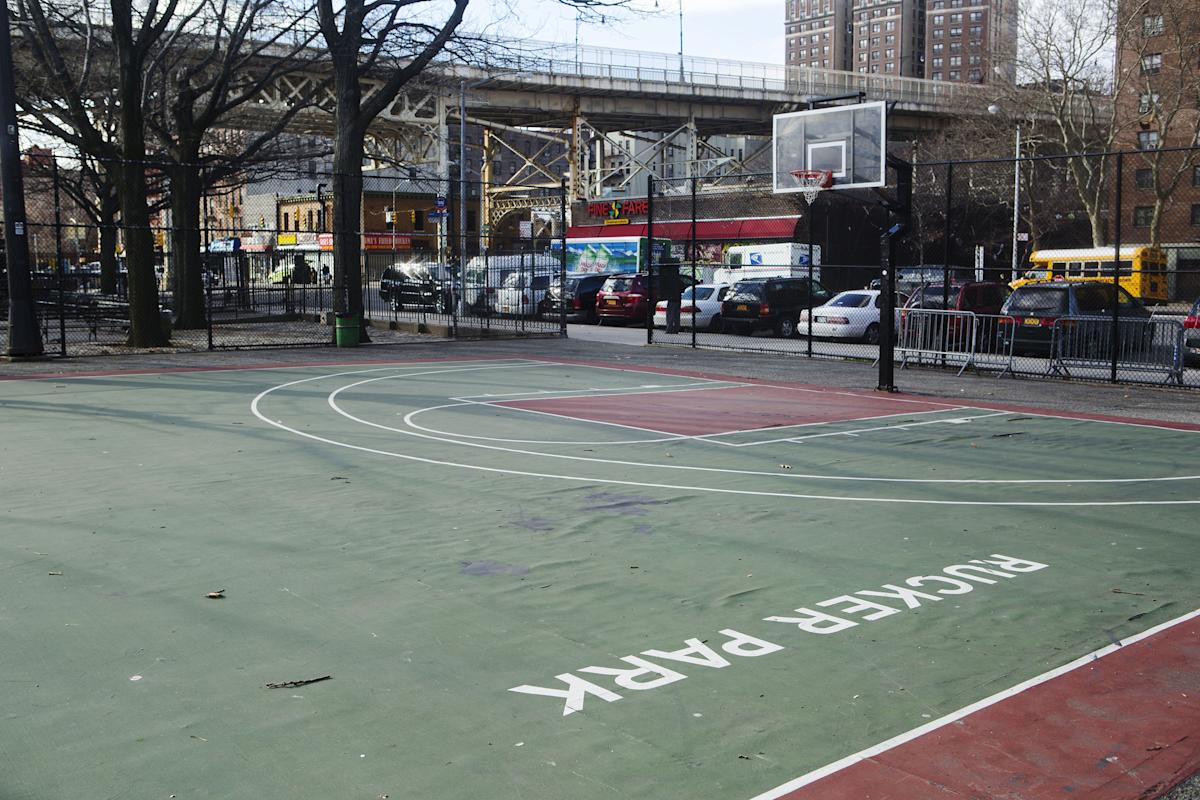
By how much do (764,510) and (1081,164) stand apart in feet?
175

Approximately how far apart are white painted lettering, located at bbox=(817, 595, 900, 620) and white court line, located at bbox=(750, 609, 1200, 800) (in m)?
1.11

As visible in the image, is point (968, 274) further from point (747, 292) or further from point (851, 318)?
point (851, 318)

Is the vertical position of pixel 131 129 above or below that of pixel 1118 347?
above

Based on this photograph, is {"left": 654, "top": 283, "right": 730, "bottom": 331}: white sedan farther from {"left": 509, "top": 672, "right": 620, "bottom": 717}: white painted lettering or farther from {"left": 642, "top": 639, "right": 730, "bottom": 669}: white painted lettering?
{"left": 509, "top": 672, "right": 620, "bottom": 717}: white painted lettering

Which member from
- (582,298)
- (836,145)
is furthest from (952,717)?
(582,298)

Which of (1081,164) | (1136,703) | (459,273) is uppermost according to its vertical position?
(1081,164)

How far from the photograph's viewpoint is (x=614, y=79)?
6894 cm

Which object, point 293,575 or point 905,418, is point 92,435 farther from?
point 905,418

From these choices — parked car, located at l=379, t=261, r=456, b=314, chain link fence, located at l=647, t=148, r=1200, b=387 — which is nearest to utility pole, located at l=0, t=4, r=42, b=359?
parked car, located at l=379, t=261, r=456, b=314

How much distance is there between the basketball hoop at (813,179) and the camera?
25.0 metres

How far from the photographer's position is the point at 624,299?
37625mm

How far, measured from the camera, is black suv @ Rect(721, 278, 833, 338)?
31.8m

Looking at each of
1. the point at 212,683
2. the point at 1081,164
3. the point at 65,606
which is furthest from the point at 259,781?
the point at 1081,164

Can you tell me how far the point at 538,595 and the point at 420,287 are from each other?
3087 centimetres
